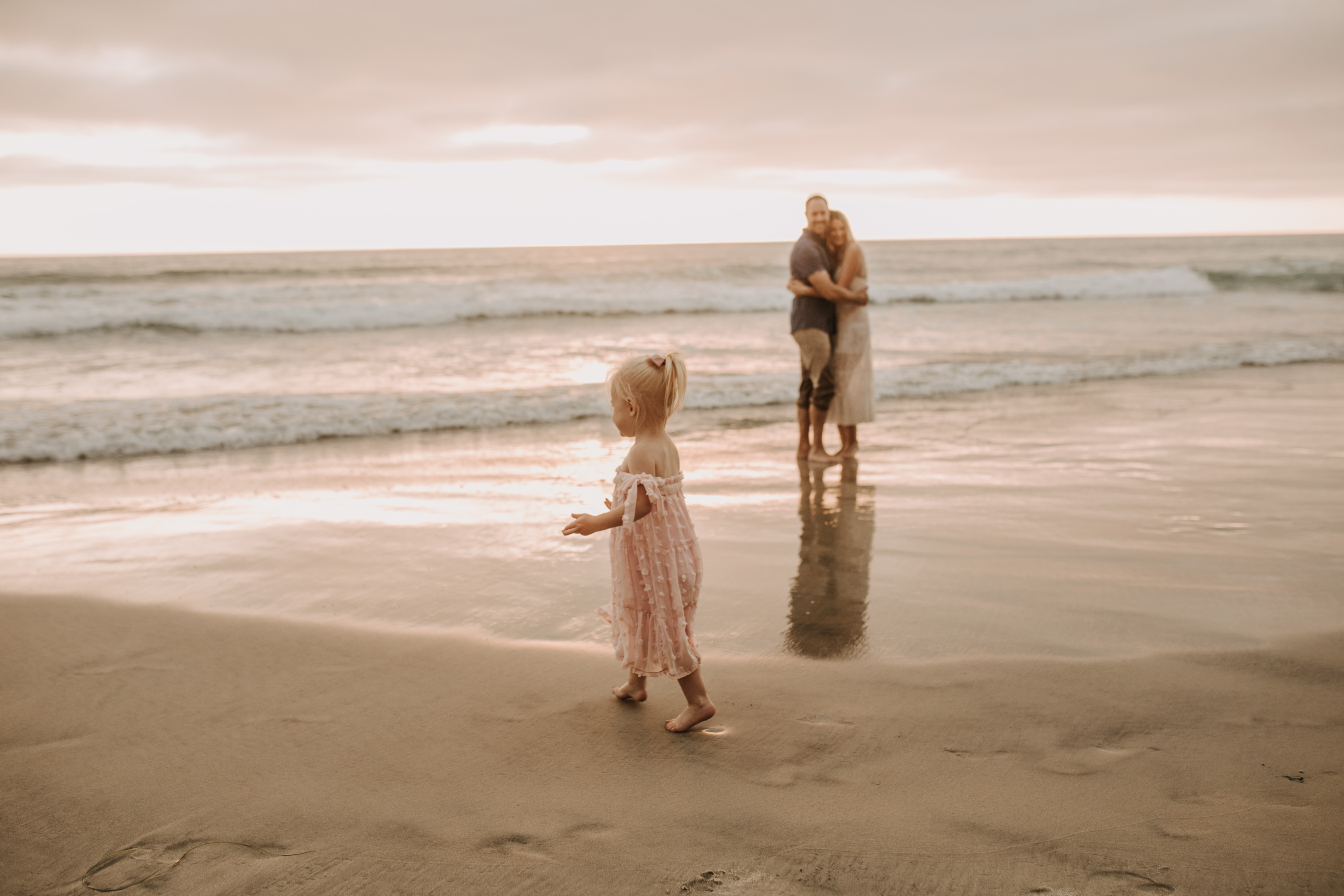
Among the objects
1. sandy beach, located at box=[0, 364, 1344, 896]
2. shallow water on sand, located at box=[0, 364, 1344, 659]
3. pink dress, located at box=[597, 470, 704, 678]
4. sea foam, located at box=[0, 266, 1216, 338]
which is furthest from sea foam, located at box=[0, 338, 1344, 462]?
sea foam, located at box=[0, 266, 1216, 338]

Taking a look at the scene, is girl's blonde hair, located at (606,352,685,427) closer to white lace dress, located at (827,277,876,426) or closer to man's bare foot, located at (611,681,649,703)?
man's bare foot, located at (611,681,649,703)

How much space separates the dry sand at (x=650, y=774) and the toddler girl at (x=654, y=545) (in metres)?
0.21

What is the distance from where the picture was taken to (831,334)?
288 inches

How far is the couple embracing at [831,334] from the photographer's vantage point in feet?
22.9

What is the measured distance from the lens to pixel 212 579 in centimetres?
438

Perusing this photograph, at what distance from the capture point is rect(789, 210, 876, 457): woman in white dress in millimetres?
7117

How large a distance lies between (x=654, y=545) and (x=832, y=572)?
1.84 metres

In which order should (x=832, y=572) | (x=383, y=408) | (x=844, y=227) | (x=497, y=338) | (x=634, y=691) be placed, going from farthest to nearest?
(x=497, y=338) < (x=383, y=408) < (x=844, y=227) < (x=832, y=572) < (x=634, y=691)

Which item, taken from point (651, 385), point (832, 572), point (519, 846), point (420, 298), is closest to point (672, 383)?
point (651, 385)

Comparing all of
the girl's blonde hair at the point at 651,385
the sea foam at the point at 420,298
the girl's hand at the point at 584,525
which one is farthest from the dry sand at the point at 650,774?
the sea foam at the point at 420,298

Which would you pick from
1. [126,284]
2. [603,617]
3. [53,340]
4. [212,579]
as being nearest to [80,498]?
[212,579]

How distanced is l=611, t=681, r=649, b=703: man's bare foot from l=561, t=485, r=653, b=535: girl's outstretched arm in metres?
0.57

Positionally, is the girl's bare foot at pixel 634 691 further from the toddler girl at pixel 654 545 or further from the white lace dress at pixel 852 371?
the white lace dress at pixel 852 371

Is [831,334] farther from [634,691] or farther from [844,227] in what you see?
[634,691]
